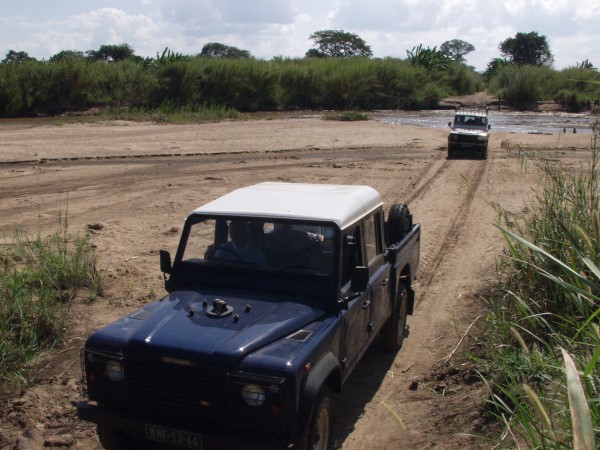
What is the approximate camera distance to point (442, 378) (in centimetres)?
664

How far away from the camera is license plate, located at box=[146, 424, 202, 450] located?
4.43m

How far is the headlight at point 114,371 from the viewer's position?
470 centimetres

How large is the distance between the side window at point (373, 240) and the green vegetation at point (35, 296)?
11.0 feet

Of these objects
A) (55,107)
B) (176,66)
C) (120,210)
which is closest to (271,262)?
(120,210)

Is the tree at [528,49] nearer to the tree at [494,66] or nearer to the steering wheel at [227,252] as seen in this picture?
the tree at [494,66]

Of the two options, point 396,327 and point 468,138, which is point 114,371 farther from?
point 468,138

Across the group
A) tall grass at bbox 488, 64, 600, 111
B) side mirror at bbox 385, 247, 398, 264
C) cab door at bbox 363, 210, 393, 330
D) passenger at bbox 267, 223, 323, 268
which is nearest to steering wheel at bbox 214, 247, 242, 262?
passenger at bbox 267, 223, 323, 268

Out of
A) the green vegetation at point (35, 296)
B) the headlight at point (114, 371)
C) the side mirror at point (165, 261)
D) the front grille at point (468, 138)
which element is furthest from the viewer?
the front grille at point (468, 138)

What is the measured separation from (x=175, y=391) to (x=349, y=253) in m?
1.85

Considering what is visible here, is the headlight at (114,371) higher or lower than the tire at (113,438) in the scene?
higher

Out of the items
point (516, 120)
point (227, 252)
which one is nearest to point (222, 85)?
point (516, 120)

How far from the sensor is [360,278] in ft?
17.7

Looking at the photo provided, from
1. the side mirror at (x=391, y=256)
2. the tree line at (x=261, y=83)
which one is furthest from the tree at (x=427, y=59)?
the side mirror at (x=391, y=256)

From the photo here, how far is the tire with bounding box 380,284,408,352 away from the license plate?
3.24 m
